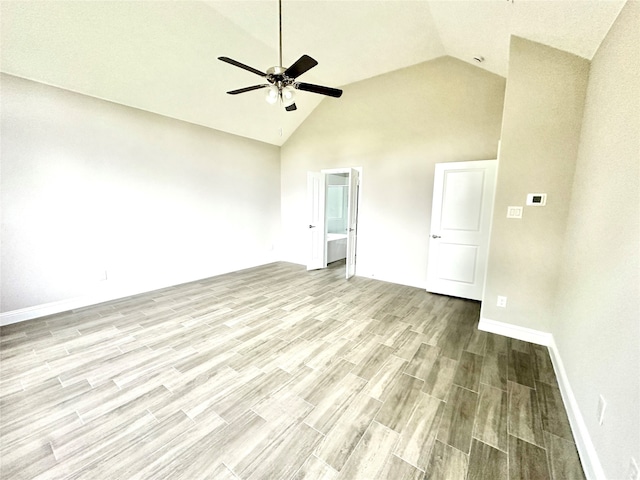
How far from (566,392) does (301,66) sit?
10.8 feet

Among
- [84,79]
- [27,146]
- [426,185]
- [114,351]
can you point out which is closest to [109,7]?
[84,79]

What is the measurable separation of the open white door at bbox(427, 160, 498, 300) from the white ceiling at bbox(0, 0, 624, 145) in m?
1.43

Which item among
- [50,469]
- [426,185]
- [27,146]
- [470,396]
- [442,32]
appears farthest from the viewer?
[426,185]

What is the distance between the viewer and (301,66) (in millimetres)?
2068

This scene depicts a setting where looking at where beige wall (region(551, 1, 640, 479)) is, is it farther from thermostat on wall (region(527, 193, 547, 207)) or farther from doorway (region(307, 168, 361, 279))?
doorway (region(307, 168, 361, 279))

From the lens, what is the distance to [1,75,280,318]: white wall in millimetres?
3002

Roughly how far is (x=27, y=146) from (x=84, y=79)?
41.8 inches

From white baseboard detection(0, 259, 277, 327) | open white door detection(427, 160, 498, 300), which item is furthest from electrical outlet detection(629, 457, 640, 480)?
white baseboard detection(0, 259, 277, 327)

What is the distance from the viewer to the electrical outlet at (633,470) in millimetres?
998

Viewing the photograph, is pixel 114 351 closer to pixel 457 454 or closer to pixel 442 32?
pixel 457 454

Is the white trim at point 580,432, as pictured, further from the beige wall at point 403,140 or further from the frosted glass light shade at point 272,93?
the frosted glass light shade at point 272,93

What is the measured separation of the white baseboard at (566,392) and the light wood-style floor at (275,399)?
0.06m

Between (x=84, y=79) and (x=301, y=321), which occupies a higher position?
(x=84, y=79)

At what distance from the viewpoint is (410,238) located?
4562 mm
